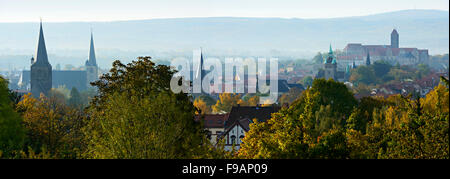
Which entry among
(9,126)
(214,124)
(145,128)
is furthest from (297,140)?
(214,124)

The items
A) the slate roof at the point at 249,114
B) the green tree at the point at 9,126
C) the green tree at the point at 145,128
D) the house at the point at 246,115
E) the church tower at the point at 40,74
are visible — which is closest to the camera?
the green tree at the point at 145,128

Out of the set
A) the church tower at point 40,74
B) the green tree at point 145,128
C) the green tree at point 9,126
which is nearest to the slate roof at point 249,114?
the green tree at point 9,126

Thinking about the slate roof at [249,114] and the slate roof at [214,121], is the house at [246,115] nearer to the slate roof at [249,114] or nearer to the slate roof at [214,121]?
the slate roof at [249,114]

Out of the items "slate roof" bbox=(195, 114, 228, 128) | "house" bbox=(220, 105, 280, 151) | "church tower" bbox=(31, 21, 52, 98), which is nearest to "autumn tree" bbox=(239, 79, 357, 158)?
"house" bbox=(220, 105, 280, 151)

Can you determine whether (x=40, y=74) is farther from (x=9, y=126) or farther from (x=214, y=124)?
(x=9, y=126)

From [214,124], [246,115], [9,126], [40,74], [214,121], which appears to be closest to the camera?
[9,126]

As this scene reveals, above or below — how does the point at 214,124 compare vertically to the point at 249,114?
below

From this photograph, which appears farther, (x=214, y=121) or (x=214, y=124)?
(x=214, y=121)

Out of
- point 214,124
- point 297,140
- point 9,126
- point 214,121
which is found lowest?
point 214,124

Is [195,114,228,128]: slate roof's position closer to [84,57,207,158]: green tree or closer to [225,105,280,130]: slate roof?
[225,105,280,130]: slate roof
